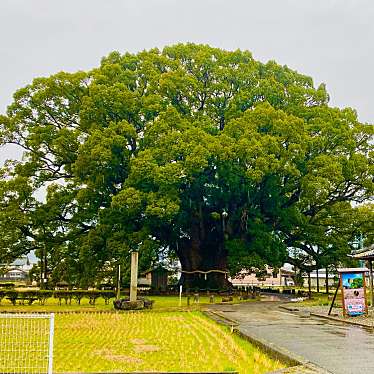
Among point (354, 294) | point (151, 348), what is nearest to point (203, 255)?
point (354, 294)

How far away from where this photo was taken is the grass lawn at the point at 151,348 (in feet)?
27.5

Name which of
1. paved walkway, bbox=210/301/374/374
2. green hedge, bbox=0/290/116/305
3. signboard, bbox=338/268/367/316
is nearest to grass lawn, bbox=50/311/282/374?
paved walkway, bbox=210/301/374/374

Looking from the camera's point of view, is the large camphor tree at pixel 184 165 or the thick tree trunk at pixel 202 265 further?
the thick tree trunk at pixel 202 265

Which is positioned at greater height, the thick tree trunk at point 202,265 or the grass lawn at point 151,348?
the thick tree trunk at point 202,265

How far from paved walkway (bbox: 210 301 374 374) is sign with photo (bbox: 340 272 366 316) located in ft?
4.87

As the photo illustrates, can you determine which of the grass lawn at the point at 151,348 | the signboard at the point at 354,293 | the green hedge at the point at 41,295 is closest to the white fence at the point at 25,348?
the grass lawn at the point at 151,348

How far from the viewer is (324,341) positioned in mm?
11047

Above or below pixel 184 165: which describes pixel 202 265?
below

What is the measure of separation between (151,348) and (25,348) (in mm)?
2385

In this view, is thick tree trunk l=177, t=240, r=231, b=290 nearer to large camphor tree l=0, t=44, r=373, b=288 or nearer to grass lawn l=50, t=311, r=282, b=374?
large camphor tree l=0, t=44, r=373, b=288

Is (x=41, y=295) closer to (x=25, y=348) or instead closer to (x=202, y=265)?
(x=202, y=265)

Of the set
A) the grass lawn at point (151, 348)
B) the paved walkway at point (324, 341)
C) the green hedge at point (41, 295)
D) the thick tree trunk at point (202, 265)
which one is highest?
the thick tree trunk at point (202, 265)

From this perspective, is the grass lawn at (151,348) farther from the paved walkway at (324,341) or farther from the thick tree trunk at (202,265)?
the thick tree trunk at (202,265)

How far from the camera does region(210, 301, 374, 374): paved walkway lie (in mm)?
8078
